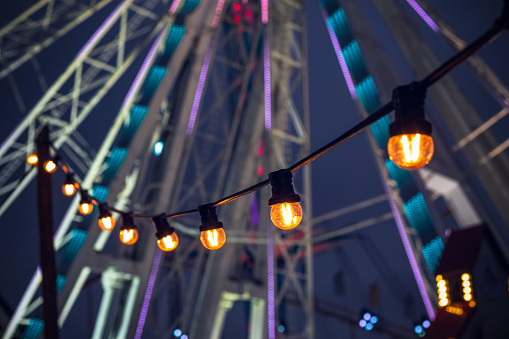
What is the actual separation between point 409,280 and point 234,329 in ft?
46.9

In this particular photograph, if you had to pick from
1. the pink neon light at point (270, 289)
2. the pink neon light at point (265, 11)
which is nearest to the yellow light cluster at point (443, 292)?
the pink neon light at point (270, 289)

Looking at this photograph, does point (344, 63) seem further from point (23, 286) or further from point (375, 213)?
point (375, 213)

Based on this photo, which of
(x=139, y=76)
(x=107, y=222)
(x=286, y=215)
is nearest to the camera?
(x=286, y=215)

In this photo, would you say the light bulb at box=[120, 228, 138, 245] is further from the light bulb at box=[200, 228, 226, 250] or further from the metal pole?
the light bulb at box=[200, 228, 226, 250]

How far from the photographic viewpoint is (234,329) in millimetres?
38625

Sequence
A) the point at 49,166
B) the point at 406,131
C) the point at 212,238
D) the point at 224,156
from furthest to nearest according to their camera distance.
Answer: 1. the point at 224,156
2. the point at 49,166
3. the point at 212,238
4. the point at 406,131

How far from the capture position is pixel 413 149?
2420 millimetres

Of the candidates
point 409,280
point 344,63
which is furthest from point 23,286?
point 409,280

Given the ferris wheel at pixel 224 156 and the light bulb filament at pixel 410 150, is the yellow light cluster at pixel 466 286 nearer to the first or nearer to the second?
the light bulb filament at pixel 410 150

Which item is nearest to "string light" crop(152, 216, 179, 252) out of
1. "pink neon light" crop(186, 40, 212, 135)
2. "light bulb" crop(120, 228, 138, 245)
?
"light bulb" crop(120, 228, 138, 245)

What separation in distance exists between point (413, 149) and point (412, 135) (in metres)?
0.07

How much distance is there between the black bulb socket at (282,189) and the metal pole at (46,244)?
13.4 ft

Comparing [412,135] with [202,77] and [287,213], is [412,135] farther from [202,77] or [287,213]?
[202,77]

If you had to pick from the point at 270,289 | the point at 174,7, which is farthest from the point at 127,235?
the point at 174,7
